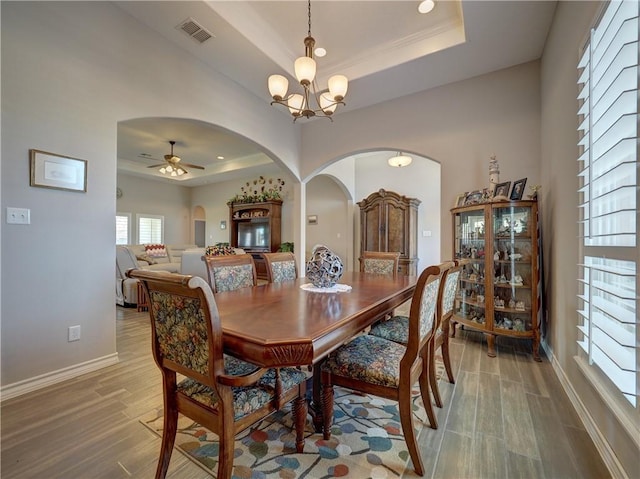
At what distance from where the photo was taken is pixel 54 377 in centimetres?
213

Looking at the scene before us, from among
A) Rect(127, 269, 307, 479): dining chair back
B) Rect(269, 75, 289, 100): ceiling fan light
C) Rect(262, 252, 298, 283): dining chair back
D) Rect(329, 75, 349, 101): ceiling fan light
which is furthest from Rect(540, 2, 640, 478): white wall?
Rect(262, 252, 298, 283): dining chair back

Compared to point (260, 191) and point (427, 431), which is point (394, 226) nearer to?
point (260, 191)

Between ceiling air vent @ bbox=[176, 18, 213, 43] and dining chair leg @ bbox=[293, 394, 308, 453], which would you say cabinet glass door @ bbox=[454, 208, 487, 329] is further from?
ceiling air vent @ bbox=[176, 18, 213, 43]

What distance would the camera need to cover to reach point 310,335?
3.39 feet

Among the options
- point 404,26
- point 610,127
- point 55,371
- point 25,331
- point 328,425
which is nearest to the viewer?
point 610,127

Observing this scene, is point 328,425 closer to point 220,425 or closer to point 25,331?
point 220,425

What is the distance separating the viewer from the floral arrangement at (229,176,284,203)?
7.77 metres

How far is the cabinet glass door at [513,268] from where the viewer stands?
2.76 metres

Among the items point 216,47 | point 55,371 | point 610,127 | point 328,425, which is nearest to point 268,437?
point 328,425

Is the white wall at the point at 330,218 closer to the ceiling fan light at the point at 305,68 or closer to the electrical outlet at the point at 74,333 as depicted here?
the ceiling fan light at the point at 305,68

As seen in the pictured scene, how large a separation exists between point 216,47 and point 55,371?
130 inches

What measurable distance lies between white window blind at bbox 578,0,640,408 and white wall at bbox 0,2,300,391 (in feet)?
11.1

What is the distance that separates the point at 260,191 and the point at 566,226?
7.34m

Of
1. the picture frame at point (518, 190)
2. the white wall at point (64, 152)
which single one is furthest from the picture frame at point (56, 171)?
the picture frame at point (518, 190)
